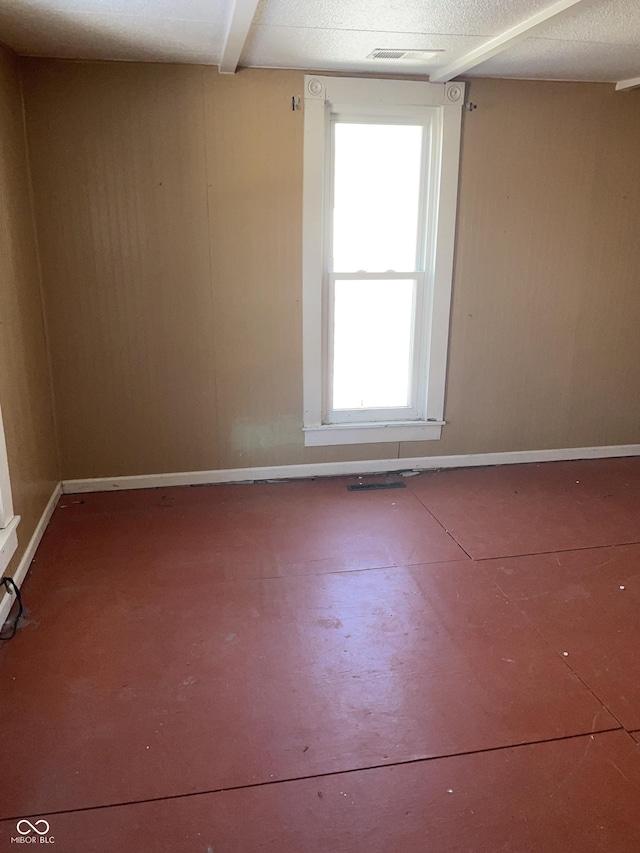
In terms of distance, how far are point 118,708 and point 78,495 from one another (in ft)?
6.02

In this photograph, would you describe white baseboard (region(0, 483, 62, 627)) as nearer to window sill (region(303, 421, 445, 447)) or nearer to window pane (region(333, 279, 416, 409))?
window sill (region(303, 421, 445, 447))

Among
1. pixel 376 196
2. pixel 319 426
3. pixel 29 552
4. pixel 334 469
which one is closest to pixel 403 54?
pixel 376 196

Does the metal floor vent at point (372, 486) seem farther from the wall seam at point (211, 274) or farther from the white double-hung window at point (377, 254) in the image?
the wall seam at point (211, 274)

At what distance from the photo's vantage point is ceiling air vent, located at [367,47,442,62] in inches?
117

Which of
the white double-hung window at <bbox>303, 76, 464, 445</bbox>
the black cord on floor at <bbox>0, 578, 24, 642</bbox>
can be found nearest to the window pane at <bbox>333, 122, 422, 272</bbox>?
the white double-hung window at <bbox>303, 76, 464, 445</bbox>

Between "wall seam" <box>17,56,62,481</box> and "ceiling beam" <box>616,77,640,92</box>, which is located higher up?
"ceiling beam" <box>616,77,640,92</box>

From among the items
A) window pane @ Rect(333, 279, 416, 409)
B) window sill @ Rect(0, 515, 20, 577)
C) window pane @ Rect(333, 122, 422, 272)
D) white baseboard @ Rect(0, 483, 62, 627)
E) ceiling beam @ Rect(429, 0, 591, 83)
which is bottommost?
white baseboard @ Rect(0, 483, 62, 627)

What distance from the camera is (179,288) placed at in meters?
3.48

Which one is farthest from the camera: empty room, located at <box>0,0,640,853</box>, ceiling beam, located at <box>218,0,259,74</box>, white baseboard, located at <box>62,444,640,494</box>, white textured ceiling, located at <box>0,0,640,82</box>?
white baseboard, located at <box>62,444,640,494</box>

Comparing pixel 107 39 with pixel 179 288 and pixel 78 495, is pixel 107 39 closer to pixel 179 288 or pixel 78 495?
pixel 179 288

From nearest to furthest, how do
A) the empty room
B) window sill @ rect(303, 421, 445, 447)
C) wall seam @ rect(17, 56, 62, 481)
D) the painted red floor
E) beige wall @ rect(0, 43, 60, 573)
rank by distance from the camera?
the painted red floor < the empty room < beige wall @ rect(0, 43, 60, 573) < wall seam @ rect(17, 56, 62, 481) < window sill @ rect(303, 421, 445, 447)

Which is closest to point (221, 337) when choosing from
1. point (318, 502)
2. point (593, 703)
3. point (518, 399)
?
point (318, 502)

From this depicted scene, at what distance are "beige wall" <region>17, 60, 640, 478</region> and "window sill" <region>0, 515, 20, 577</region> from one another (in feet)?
3.56

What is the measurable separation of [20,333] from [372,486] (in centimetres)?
209
